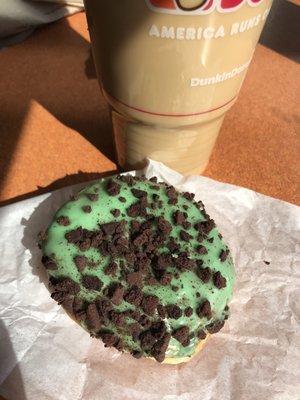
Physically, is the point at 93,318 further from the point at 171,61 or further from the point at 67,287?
the point at 171,61

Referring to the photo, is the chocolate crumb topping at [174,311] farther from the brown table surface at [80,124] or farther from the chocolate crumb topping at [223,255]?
the brown table surface at [80,124]

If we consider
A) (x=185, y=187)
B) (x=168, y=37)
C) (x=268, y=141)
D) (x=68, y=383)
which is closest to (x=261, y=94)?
(x=268, y=141)

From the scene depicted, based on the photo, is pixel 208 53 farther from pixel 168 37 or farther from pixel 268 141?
pixel 268 141

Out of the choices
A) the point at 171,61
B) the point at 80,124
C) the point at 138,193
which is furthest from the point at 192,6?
the point at 80,124

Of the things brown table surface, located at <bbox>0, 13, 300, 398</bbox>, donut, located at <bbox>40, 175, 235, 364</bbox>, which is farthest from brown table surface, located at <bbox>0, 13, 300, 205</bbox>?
donut, located at <bbox>40, 175, 235, 364</bbox>

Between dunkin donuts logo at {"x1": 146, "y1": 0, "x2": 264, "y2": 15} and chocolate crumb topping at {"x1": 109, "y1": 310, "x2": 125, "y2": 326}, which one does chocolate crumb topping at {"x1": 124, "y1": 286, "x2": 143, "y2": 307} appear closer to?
chocolate crumb topping at {"x1": 109, "y1": 310, "x2": 125, "y2": 326}
